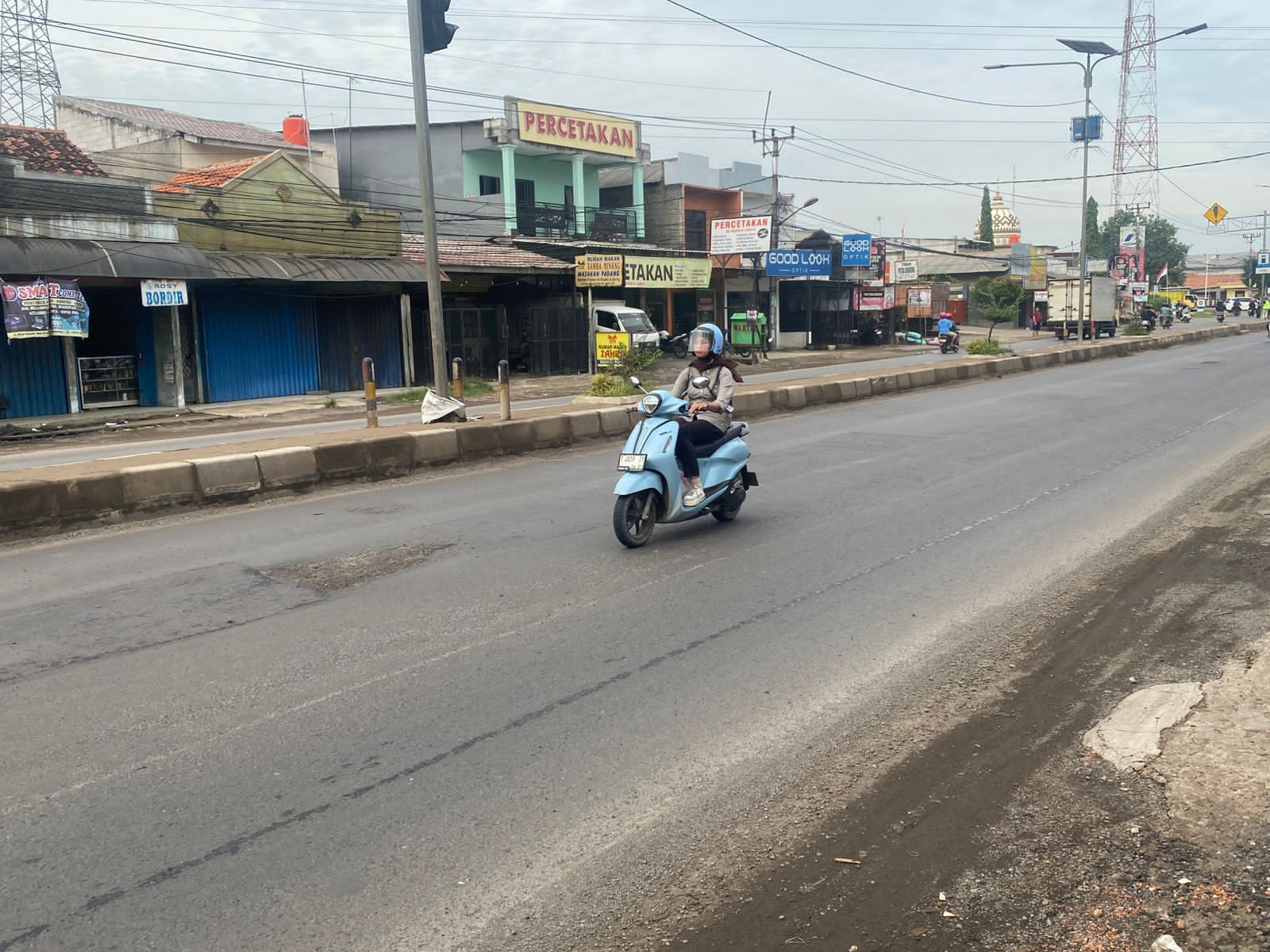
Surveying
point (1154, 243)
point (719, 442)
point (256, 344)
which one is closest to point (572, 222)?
point (256, 344)

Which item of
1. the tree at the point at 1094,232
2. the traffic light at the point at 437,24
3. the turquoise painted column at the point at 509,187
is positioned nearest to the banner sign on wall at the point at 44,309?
the traffic light at the point at 437,24

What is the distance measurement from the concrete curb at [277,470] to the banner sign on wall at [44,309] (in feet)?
37.2

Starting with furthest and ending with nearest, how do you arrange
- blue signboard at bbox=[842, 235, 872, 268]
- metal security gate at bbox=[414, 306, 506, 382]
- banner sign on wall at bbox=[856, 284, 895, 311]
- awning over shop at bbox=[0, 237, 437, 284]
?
banner sign on wall at bbox=[856, 284, 895, 311], blue signboard at bbox=[842, 235, 872, 268], metal security gate at bbox=[414, 306, 506, 382], awning over shop at bbox=[0, 237, 437, 284]

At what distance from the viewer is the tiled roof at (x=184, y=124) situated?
37372 mm

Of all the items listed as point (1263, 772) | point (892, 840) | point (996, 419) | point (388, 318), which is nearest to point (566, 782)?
point (892, 840)

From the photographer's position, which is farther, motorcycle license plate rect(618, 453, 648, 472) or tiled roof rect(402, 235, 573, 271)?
tiled roof rect(402, 235, 573, 271)

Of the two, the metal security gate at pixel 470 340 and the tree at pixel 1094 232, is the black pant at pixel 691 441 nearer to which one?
the metal security gate at pixel 470 340

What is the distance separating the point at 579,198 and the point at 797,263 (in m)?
9.03

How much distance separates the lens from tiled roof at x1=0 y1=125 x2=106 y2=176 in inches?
1004

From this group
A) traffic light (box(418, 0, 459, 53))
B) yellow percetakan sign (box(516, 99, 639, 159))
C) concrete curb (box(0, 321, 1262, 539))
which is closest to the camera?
concrete curb (box(0, 321, 1262, 539))

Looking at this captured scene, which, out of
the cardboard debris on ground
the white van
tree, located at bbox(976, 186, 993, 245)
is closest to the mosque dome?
tree, located at bbox(976, 186, 993, 245)

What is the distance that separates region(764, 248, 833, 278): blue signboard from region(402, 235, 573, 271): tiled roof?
1074 cm

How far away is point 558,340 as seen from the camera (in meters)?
33.5

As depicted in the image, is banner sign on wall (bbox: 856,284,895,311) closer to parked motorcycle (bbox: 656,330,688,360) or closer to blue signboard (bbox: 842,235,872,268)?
blue signboard (bbox: 842,235,872,268)
